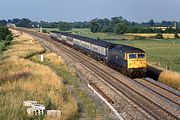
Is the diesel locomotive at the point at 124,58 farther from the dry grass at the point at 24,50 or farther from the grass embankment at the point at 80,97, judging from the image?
the dry grass at the point at 24,50

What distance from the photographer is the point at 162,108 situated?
67.2 ft

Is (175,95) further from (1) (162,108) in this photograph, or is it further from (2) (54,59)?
(2) (54,59)

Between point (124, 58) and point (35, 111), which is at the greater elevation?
point (124, 58)

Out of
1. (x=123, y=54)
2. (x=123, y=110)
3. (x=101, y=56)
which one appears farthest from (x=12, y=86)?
(x=101, y=56)

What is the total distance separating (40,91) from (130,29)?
159 meters

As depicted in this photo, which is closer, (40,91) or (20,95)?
(20,95)

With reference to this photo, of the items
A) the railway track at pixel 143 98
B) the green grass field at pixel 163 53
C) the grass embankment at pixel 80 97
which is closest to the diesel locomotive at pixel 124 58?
the railway track at pixel 143 98

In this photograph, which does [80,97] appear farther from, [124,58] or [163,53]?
[163,53]

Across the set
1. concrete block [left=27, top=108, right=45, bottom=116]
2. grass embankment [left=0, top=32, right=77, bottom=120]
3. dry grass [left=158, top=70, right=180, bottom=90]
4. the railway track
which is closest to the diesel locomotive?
the railway track

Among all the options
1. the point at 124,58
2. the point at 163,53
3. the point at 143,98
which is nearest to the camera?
the point at 143,98

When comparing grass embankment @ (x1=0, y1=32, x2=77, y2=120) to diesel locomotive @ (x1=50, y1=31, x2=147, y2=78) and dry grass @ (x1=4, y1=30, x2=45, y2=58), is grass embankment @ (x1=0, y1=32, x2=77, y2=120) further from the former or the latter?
dry grass @ (x1=4, y1=30, x2=45, y2=58)

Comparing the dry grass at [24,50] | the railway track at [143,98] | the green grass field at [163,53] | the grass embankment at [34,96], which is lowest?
the green grass field at [163,53]

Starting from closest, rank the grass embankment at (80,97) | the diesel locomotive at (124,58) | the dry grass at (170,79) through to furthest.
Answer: the grass embankment at (80,97) → the dry grass at (170,79) → the diesel locomotive at (124,58)

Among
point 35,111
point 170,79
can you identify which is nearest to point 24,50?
point 170,79
